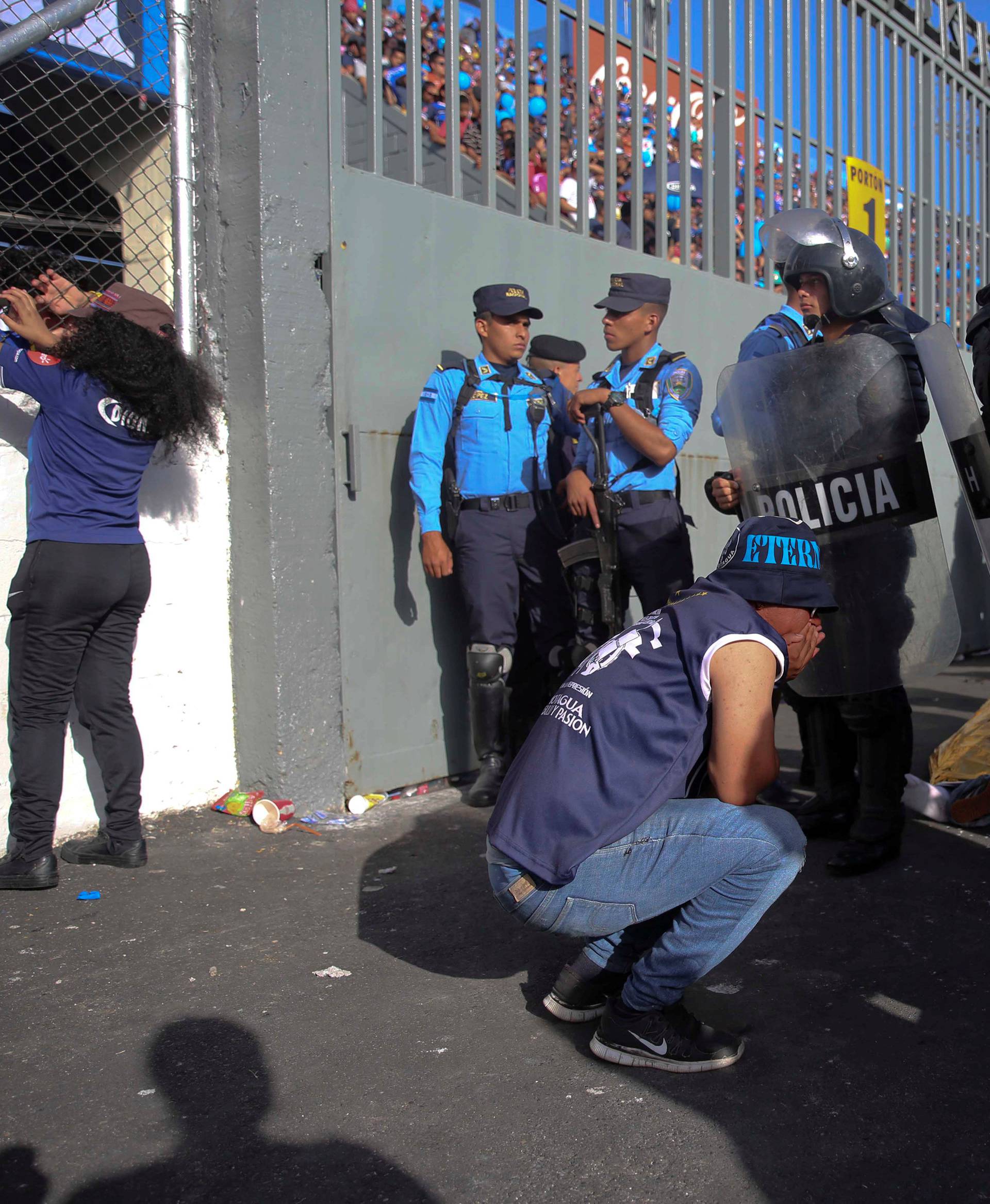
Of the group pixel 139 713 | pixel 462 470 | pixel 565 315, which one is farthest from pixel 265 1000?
pixel 565 315

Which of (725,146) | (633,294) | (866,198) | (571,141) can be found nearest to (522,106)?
(633,294)

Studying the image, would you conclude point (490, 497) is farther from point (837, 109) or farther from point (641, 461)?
point (837, 109)

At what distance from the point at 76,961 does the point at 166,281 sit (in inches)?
108

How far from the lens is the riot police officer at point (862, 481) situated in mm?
3451

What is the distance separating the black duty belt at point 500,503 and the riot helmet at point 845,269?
1.49 meters

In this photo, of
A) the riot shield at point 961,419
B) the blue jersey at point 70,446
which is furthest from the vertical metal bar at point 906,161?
the blue jersey at point 70,446

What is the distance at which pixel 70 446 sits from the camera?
3574 mm

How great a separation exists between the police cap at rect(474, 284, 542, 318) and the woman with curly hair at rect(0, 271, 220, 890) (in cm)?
140

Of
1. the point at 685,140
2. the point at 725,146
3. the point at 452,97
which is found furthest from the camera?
the point at 725,146

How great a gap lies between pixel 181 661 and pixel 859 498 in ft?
8.39

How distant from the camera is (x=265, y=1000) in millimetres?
2844

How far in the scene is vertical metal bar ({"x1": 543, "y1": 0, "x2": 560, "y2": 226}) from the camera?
535 cm

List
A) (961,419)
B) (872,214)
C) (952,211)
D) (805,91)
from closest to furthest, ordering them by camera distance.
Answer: (961,419) < (805,91) < (872,214) < (952,211)

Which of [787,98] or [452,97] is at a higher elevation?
[787,98]
